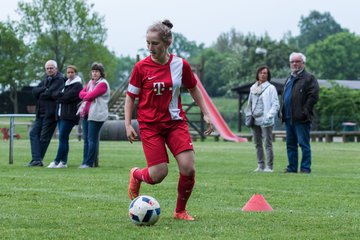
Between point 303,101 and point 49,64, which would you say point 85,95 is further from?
point 303,101

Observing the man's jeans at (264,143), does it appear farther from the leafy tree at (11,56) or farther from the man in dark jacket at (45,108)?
the leafy tree at (11,56)

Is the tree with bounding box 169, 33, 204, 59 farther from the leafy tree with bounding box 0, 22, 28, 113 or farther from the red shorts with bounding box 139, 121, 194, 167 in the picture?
the red shorts with bounding box 139, 121, 194, 167

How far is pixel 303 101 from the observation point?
50.5 ft

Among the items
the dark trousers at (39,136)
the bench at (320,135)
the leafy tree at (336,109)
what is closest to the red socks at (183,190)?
the dark trousers at (39,136)

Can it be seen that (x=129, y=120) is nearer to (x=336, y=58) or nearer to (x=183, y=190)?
(x=183, y=190)

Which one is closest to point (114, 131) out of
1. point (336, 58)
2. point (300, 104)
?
point (300, 104)

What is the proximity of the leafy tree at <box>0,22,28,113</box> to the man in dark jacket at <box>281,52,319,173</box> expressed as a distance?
49.1 m

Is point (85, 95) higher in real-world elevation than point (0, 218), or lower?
higher

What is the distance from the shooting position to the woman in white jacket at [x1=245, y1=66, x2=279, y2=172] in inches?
622

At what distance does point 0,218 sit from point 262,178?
6.58m

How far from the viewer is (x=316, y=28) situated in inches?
6639

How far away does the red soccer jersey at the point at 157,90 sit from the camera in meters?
8.17

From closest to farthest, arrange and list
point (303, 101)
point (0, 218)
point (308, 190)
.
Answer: point (0, 218) → point (308, 190) → point (303, 101)

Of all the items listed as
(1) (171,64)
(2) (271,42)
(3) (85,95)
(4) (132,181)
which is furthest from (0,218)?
(2) (271,42)
